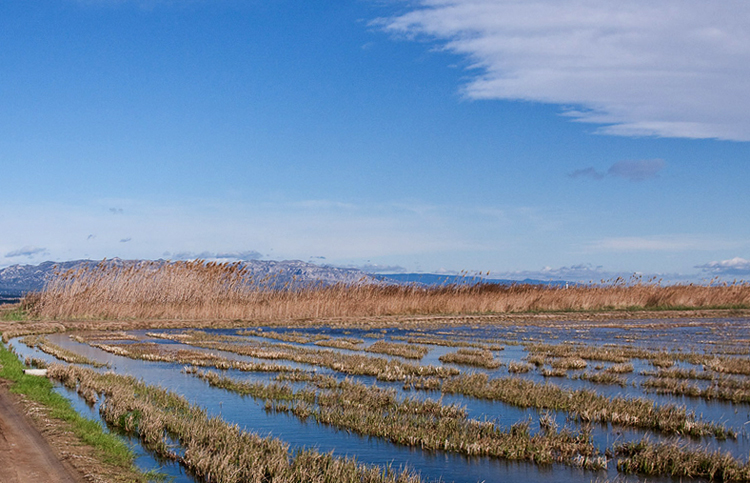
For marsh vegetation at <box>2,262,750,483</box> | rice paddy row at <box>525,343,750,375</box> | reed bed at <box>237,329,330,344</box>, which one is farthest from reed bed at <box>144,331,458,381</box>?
rice paddy row at <box>525,343,750,375</box>

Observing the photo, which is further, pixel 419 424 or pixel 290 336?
pixel 290 336

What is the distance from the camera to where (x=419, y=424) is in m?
13.1

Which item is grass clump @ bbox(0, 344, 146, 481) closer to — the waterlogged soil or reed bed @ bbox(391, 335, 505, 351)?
the waterlogged soil

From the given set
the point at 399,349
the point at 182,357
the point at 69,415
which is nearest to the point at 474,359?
the point at 399,349

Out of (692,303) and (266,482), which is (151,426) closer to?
(266,482)

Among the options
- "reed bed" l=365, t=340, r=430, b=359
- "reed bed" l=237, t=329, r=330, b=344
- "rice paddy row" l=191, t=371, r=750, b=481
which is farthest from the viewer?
"reed bed" l=237, t=329, r=330, b=344

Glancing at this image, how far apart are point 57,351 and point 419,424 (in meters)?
17.6

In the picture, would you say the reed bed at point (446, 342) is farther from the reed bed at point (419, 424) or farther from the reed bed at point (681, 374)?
the reed bed at point (419, 424)

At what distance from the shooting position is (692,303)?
61.0 m

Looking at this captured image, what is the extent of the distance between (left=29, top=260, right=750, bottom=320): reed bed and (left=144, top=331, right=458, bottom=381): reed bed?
1294 cm

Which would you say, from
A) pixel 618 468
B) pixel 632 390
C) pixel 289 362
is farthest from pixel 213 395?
pixel 632 390

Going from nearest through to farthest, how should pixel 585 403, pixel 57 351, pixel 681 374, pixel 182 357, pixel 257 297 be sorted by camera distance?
1. pixel 585 403
2. pixel 681 374
3. pixel 182 357
4. pixel 57 351
5. pixel 257 297

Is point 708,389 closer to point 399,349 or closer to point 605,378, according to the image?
point 605,378

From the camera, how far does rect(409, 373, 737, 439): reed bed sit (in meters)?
13.4
